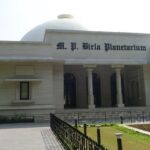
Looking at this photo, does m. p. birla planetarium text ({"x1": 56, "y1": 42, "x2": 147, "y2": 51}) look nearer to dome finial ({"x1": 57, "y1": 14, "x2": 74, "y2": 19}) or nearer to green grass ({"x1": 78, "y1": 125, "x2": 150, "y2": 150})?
dome finial ({"x1": 57, "y1": 14, "x2": 74, "y2": 19})

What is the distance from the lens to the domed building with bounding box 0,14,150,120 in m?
21.0

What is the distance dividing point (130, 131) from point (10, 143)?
5679 millimetres

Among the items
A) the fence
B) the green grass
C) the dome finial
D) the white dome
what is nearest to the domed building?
the white dome

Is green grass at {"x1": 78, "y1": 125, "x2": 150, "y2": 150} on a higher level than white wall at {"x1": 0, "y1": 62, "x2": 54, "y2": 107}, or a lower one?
lower

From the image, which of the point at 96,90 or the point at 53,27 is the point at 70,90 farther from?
the point at 53,27

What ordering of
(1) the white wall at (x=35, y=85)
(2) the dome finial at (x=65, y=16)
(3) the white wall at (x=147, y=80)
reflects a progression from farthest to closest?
(2) the dome finial at (x=65, y=16) → (3) the white wall at (x=147, y=80) → (1) the white wall at (x=35, y=85)

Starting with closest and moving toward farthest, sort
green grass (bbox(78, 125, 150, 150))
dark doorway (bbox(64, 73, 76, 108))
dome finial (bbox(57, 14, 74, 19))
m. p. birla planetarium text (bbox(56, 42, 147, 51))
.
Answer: green grass (bbox(78, 125, 150, 150)) < m. p. birla planetarium text (bbox(56, 42, 147, 51)) < dark doorway (bbox(64, 73, 76, 108)) < dome finial (bbox(57, 14, 74, 19))

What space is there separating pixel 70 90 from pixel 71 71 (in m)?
1.97

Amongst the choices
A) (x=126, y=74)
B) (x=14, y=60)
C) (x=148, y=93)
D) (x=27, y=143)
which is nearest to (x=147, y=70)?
(x=148, y=93)

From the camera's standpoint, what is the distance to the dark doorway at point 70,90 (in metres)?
27.5

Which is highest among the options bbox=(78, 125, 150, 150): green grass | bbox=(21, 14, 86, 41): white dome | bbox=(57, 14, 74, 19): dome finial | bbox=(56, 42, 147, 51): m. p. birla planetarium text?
bbox=(57, 14, 74, 19): dome finial

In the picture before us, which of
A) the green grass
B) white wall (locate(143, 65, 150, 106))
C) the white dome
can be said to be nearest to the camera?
the green grass

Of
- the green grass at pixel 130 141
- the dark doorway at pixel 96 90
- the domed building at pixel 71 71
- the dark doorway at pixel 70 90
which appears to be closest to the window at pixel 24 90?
the domed building at pixel 71 71

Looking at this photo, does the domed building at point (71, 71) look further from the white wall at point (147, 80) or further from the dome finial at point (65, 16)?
the dome finial at point (65, 16)
